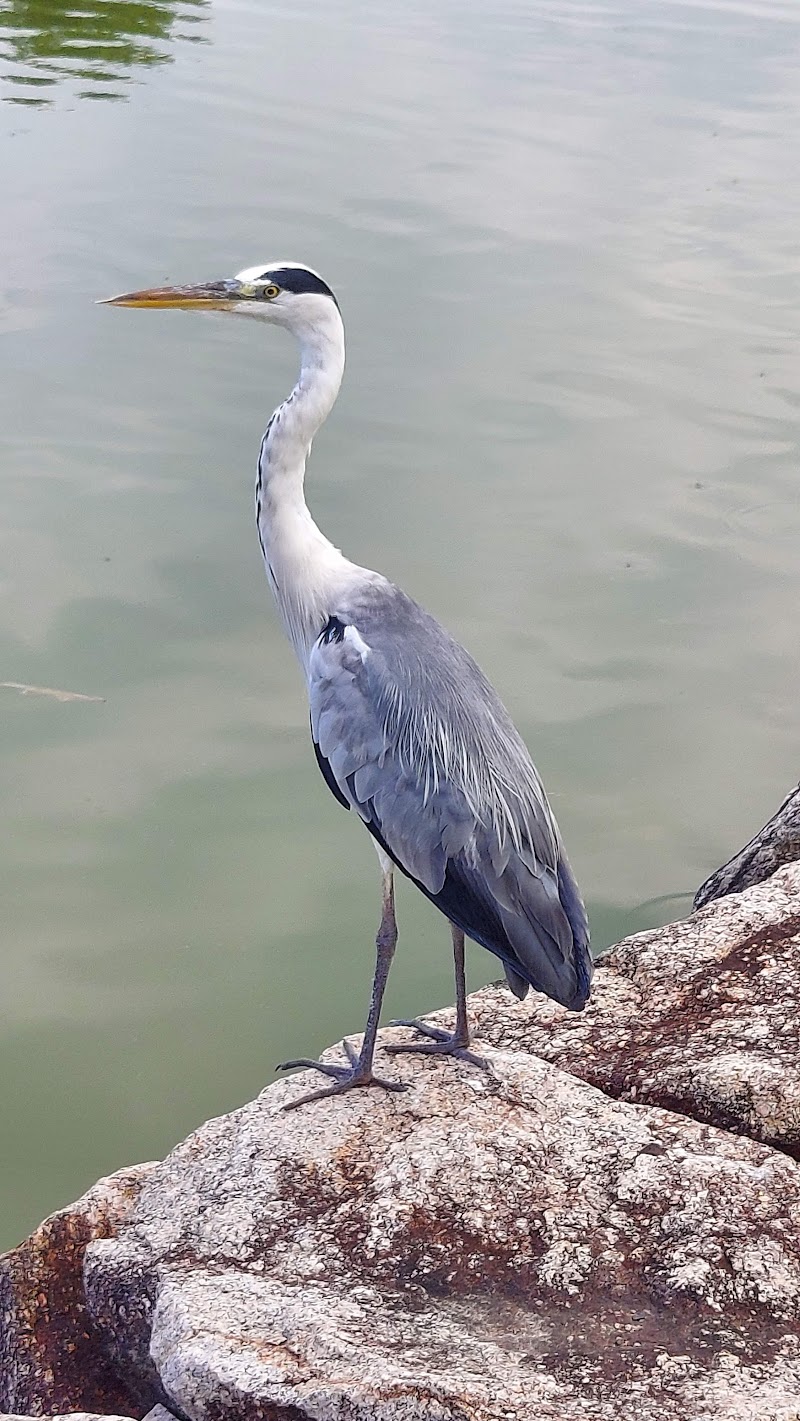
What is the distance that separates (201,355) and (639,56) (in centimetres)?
874

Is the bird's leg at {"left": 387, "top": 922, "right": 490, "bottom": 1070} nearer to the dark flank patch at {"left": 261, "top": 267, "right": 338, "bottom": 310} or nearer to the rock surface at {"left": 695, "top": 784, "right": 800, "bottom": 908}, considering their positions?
the rock surface at {"left": 695, "top": 784, "right": 800, "bottom": 908}

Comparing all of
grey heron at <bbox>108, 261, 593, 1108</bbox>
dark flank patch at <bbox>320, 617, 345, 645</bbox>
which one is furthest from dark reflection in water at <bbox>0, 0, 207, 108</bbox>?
Answer: dark flank patch at <bbox>320, 617, 345, 645</bbox>

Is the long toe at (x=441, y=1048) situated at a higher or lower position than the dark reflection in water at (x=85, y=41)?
lower

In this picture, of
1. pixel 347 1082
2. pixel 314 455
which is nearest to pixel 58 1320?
pixel 347 1082

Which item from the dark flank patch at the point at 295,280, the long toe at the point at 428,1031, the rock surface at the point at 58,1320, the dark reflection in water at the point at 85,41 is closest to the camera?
the rock surface at the point at 58,1320

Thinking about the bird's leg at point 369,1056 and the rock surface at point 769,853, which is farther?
the rock surface at point 769,853

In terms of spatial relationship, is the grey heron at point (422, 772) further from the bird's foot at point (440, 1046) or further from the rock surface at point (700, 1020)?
the rock surface at point (700, 1020)

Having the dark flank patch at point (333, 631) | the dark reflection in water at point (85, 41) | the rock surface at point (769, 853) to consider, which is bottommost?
the rock surface at point (769, 853)

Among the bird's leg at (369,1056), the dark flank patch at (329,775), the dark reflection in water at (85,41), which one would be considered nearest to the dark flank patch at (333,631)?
the dark flank patch at (329,775)

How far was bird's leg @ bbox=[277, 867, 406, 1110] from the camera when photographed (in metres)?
3.43

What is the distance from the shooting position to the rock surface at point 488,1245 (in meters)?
2.45

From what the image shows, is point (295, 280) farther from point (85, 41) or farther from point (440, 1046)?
point (85, 41)

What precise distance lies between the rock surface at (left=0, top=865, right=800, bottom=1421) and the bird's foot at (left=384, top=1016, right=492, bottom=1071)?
0.04 meters

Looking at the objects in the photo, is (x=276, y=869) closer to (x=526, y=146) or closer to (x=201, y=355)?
(x=201, y=355)
